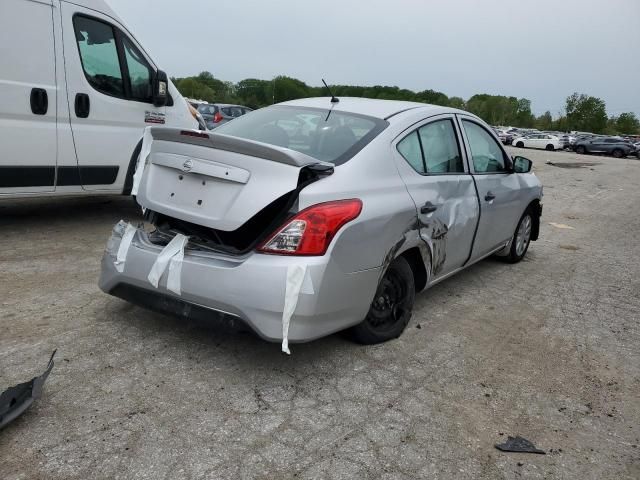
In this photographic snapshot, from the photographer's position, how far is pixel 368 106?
13.4ft

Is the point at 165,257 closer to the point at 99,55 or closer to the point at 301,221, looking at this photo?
the point at 301,221

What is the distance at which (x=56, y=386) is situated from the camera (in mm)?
2861

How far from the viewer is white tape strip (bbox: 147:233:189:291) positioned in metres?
3.13

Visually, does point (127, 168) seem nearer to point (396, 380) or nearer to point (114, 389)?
point (114, 389)

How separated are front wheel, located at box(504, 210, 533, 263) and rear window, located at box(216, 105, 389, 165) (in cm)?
276

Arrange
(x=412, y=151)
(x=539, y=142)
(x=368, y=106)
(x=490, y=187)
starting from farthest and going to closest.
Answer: (x=539, y=142), (x=490, y=187), (x=368, y=106), (x=412, y=151)

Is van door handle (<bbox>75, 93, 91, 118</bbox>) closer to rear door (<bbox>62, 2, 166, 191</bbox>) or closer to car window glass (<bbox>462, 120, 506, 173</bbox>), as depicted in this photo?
rear door (<bbox>62, 2, 166, 191</bbox>)

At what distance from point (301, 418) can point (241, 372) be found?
1.76 feet

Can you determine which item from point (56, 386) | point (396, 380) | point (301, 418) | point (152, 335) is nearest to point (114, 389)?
point (56, 386)

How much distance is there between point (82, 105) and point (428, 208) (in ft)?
12.7

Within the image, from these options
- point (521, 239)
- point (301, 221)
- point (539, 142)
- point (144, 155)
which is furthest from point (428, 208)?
point (539, 142)

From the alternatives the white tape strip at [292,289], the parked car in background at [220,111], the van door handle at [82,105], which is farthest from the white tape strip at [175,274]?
the parked car in background at [220,111]

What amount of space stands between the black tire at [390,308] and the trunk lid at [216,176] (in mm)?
928

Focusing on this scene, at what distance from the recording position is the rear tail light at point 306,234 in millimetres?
2904
